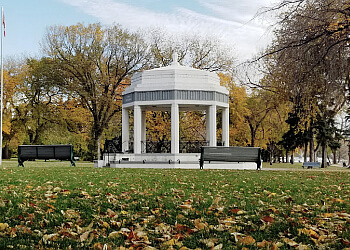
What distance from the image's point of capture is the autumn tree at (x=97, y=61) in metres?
38.5

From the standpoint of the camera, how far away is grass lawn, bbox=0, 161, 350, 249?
4.57m

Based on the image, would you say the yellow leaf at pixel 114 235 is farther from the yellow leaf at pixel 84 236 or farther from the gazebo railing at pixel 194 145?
the gazebo railing at pixel 194 145

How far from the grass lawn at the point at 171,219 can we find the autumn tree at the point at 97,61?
30.7 m

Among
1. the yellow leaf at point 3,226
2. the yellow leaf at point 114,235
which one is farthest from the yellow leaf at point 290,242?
the yellow leaf at point 3,226

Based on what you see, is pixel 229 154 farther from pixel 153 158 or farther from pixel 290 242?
pixel 290 242

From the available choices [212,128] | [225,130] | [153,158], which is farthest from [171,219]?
[225,130]

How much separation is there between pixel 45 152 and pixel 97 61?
68.4 feet

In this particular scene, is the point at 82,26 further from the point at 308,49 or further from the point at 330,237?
the point at 330,237

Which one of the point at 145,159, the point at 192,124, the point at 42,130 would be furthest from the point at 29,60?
the point at 145,159

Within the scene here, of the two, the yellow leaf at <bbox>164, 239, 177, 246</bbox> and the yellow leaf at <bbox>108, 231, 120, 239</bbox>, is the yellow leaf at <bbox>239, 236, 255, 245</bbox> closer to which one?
the yellow leaf at <bbox>164, 239, 177, 246</bbox>

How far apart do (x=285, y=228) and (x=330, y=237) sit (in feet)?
→ 1.95

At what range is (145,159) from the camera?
23422 mm

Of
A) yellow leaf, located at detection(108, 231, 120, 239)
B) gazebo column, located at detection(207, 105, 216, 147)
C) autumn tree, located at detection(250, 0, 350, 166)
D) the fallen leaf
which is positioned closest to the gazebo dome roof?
gazebo column, located at detection(207, 105, 216, 147)

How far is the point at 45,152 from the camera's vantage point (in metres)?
20.1
